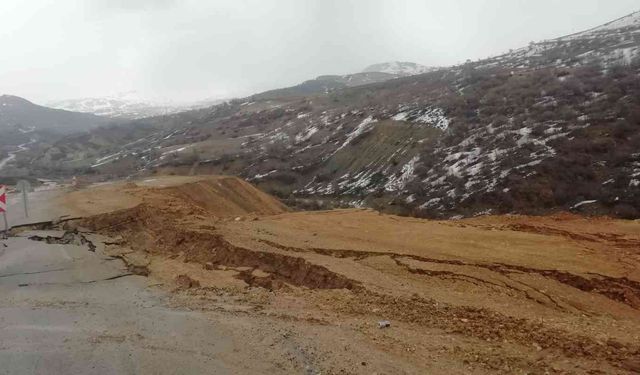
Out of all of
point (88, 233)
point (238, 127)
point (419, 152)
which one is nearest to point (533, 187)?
point (419, 152)

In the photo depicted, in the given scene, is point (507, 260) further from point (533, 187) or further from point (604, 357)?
point (533, 187)

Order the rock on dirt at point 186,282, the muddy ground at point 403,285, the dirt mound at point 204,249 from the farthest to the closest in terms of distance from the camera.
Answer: the dirt mound at point 204,249, the rock on dirt at point 186,282, the muddy ground at point 403,285

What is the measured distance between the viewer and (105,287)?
10688mm

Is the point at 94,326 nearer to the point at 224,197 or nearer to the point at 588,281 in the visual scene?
the point at 588,281

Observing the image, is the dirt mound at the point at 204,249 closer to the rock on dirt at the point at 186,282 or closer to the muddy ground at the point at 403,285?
the muddy ground at the point at 403,285

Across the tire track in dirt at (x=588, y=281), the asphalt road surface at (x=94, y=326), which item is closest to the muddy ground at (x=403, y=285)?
the tire track in dirt at (x=588, y=281)

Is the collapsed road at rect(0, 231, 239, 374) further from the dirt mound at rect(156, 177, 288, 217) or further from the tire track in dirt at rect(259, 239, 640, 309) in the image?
the dirt mound at rect(156, 177, 288, 217)

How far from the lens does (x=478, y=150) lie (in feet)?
115

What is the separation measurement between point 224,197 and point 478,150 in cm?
1770

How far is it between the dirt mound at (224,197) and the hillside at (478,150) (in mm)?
7655

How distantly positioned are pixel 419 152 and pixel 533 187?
1455 centimetres

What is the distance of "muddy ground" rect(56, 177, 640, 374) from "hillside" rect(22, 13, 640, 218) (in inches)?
484

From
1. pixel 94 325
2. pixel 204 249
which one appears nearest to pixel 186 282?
pixel 204 249

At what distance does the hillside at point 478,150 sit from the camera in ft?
88.1
